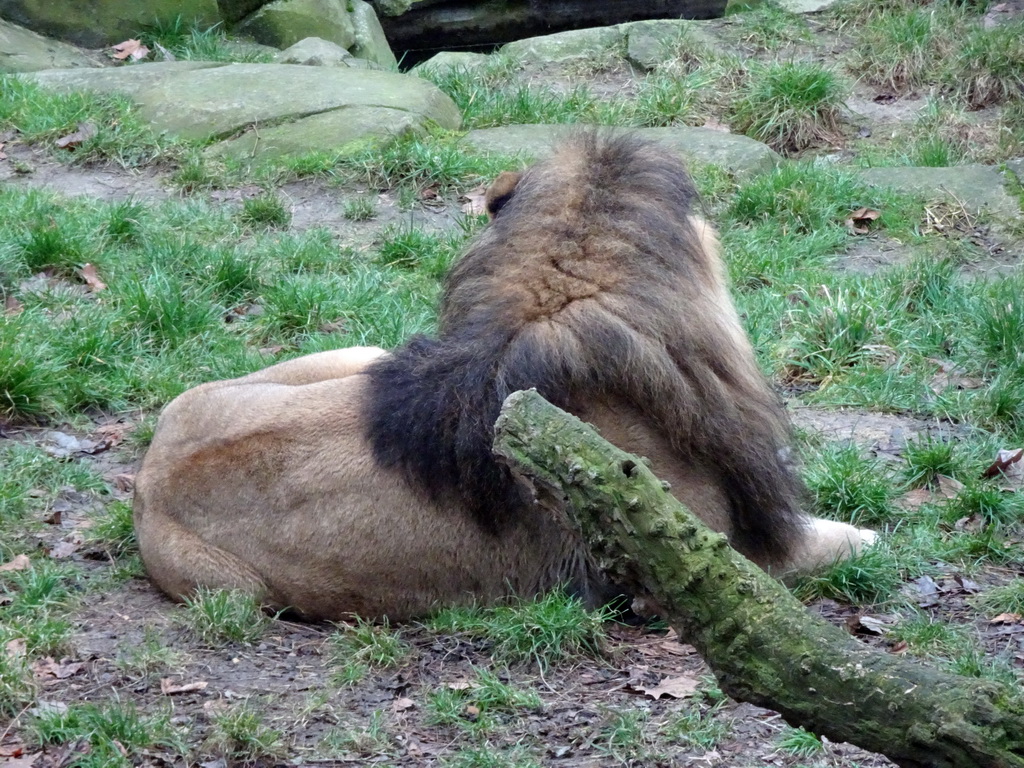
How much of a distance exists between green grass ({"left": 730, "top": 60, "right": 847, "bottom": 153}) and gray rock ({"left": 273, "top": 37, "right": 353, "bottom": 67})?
3299mm

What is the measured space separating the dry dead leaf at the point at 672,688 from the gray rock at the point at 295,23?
847cm

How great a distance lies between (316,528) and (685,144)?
5.41 meters

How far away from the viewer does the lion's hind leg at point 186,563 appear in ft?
14.8

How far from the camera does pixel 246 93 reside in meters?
9.27

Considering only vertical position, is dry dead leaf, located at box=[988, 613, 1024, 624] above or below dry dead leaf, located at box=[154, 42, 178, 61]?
below

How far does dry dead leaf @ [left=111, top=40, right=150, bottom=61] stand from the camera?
34.4 ft

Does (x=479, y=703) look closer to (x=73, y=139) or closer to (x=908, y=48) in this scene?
(x=73, y=139)

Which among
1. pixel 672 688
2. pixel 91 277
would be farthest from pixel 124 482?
pixel 672 688

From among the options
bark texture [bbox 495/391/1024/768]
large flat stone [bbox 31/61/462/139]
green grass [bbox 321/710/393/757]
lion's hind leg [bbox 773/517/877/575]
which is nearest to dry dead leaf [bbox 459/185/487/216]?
large flat stone [bbox 31/61/462/139]

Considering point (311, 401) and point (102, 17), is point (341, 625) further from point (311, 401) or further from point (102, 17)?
point (102, 17)

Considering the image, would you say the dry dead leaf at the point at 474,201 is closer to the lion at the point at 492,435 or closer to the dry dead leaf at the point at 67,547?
the lion at the point at 492,435

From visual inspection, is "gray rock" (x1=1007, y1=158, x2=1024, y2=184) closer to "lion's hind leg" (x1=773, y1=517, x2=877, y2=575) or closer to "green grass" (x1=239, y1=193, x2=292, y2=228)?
"lion's hind leg" (x1=773, y1=517, x2=877, y2=575)

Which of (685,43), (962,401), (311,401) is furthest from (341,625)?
(685,43)

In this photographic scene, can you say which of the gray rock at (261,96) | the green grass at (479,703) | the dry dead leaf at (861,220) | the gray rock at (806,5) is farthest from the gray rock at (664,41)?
Result: the green grass at (479,703)
